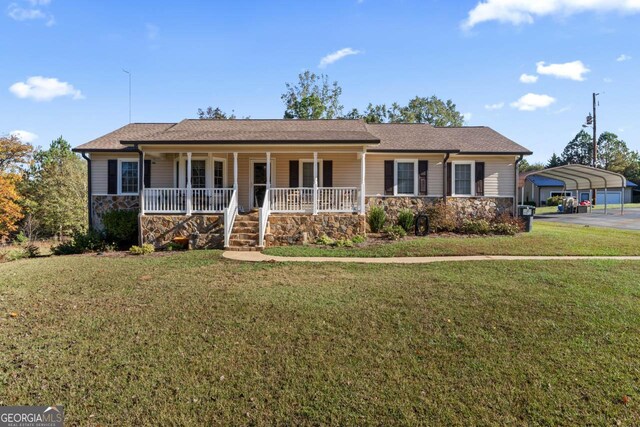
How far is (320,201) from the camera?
12.6m

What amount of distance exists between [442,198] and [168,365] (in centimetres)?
1243

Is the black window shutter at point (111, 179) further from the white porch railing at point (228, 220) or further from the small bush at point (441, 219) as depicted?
the small bush at point (441, 219)

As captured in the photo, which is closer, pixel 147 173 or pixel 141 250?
pixel 141 250

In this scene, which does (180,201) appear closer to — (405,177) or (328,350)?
(405,177)

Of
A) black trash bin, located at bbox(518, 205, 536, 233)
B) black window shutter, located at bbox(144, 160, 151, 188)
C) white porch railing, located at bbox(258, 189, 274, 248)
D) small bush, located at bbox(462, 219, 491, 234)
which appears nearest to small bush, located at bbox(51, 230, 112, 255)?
black window shutter, located at bbox(144, 160, 151, 188)

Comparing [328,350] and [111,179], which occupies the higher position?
[111,179]

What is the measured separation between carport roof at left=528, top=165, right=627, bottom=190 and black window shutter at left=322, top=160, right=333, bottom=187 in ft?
43.5

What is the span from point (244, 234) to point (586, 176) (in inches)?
886

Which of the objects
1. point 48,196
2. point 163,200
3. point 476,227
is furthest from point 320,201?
point 48,196

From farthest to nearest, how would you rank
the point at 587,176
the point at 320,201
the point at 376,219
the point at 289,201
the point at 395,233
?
the point at 587,176, the point at 376,219, the point at 320,201, the point at 289,201, the point at 395,233

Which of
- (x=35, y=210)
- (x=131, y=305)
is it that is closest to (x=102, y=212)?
(x=131, y=305)

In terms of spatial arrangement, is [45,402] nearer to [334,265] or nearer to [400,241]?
[334,265]

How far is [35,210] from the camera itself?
27312 mm

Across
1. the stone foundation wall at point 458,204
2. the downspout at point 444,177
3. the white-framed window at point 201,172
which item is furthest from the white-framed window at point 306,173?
A: the downspout at point 444,177
